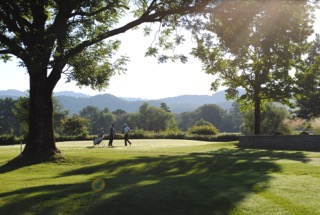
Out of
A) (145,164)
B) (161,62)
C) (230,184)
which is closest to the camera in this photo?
(230,184)

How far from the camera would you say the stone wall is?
97.5 ft

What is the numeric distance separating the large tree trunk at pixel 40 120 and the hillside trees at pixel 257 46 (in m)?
9.63

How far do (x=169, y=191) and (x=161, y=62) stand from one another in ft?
51.1

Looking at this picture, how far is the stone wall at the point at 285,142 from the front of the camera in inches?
1170

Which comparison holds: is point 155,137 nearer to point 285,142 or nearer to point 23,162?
point 285,142

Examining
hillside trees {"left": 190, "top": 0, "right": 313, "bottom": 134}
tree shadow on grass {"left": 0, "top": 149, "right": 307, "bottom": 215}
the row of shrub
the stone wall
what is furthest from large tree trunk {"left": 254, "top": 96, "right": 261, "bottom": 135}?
tree shadow on grass {"left": 0, "top": 149, "right": 307, "bottom": 215}

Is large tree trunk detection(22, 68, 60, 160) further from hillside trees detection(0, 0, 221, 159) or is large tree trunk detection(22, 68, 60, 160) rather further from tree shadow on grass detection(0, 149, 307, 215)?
tree shadow on grass detection(0, 149, 307, 215)

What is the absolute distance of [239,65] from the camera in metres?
39.8

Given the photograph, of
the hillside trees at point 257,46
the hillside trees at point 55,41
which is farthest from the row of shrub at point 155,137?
the hillside trees at point 55,41

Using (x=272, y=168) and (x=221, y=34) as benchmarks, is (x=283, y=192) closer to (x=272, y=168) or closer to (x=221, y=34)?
(x=272, y=168)

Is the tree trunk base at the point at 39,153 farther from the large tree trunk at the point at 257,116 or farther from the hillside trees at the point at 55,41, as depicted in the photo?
the large tree trunk at the point at 257,116

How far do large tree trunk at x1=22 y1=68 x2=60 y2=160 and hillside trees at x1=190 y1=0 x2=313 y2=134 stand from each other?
31.6ft

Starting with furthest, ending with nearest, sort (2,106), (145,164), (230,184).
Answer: (2,106) → (145,164) → (230,184)

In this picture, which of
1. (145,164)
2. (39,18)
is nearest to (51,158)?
(145,164)
